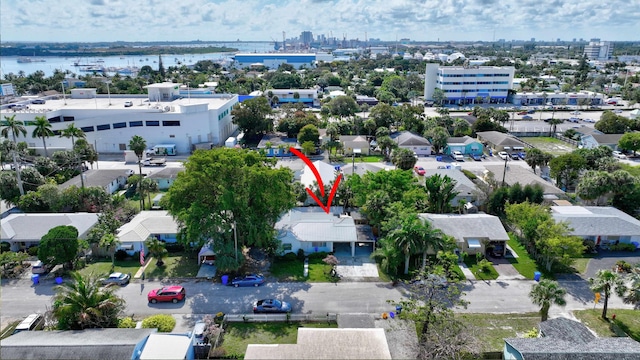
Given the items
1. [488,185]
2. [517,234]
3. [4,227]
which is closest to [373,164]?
[488,185]

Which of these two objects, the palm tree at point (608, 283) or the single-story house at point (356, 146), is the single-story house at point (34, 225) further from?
the palm tree at point (608, 283)

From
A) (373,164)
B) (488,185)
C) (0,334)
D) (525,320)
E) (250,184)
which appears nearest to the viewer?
(0,334)

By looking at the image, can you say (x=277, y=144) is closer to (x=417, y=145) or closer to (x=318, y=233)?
(x=417, y=145)

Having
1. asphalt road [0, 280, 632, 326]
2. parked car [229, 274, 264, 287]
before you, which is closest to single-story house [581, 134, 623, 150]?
asphalt road [0, 280, 632, 326]

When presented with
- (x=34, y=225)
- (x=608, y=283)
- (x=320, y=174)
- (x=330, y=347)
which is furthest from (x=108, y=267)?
(x=608, y=283)

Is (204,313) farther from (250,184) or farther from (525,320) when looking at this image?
(525,320)
